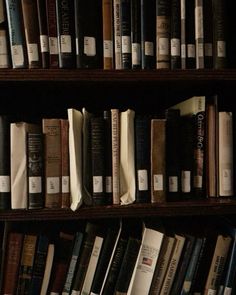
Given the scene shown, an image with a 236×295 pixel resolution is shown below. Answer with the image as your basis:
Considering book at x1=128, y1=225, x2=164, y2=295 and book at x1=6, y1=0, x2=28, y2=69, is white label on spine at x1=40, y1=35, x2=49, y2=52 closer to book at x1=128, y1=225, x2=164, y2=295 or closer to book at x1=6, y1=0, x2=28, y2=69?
book at x1=6, y1=0, x2=28, y2=69

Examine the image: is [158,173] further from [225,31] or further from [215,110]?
[225,31]

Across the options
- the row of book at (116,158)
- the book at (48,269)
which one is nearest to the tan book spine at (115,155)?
the row of book at (116,158)

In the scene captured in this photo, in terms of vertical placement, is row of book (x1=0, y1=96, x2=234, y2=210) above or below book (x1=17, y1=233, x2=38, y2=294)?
above

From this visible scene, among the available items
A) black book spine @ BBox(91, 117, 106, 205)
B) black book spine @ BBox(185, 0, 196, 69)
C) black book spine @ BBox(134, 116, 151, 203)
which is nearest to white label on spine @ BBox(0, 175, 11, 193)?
black book spine @ BBox(91, 117, 106, 205)

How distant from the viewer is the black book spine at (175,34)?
806mm

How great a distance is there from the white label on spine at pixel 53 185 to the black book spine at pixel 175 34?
41 cm

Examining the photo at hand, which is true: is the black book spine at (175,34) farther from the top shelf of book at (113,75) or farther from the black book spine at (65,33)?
→ the black book spine at (65,33)

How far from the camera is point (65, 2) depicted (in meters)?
0.78

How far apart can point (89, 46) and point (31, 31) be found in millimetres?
144

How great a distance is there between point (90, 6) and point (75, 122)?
0.95 ft

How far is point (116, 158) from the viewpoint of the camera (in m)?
0.82

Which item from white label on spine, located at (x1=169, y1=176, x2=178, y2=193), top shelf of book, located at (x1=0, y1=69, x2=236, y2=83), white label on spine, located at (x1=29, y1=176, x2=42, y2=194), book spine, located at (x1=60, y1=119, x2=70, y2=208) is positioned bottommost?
white label on spine, located at (x1=169, y1=176, x2=178, y2=193)

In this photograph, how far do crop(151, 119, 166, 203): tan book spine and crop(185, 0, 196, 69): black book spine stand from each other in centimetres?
17

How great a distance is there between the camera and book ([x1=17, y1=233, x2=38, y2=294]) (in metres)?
0.83
